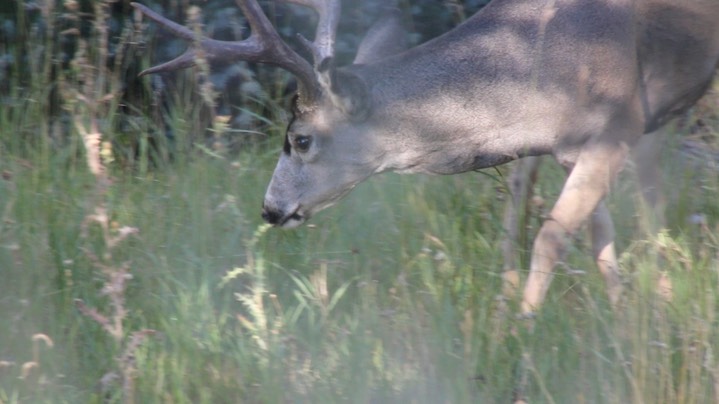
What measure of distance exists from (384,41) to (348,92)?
73cm

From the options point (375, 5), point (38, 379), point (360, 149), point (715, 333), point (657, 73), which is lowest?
point (38, 379)

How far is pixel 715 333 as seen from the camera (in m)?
4.10

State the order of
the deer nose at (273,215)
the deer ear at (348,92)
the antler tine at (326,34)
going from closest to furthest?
the antler tine at (326,34)
the deer ear at (348,92)
the deer nose at (273,215)

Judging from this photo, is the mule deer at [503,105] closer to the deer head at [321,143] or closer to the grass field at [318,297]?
the deer head at [321,143]

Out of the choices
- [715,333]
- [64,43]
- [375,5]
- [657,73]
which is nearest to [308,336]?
[715,333]

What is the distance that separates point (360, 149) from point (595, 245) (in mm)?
1217

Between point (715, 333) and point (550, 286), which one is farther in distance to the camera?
point (550, 286)

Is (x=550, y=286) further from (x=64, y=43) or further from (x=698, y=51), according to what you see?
(x=64, y=43)

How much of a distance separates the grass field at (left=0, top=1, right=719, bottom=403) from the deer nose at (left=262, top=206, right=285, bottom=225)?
15 centimetres

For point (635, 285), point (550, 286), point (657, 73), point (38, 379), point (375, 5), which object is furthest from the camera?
point (375, 5)

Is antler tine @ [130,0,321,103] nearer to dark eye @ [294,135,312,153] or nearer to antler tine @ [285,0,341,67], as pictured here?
antler tine @ [285,0,341,67]

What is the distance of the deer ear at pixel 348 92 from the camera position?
198 inches

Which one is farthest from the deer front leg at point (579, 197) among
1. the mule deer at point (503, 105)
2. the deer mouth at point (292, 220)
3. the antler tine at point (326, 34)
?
the antler tine at point (326, 34)

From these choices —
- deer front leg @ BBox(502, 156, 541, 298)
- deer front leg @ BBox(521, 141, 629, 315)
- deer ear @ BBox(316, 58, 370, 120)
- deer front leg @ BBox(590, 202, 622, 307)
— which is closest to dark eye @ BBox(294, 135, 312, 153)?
deer ear @ BBox(316, 58, 370, 120)
